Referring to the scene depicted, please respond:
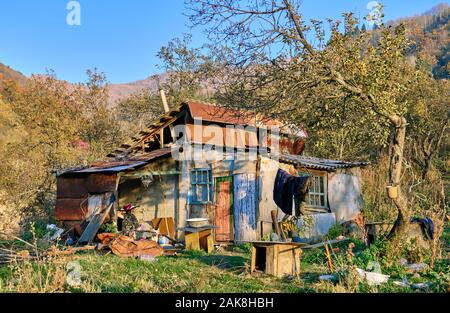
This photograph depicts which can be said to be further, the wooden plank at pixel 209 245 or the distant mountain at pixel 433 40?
the distant mountain at pixel 433 40

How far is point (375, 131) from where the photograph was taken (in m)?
10.2

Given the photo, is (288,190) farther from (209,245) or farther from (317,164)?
(317,164)

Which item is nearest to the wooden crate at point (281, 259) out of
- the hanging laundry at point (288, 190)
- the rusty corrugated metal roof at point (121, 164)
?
the hanging laundry at point (288, 190)

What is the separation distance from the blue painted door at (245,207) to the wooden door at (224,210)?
0.78ft

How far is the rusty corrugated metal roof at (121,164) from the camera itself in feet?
49.2

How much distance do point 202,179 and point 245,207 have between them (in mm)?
2006

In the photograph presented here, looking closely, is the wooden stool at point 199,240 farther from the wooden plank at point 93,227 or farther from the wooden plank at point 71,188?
the wooden plank at point 71,188

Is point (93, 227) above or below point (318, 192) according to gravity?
below

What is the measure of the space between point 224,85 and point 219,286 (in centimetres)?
460

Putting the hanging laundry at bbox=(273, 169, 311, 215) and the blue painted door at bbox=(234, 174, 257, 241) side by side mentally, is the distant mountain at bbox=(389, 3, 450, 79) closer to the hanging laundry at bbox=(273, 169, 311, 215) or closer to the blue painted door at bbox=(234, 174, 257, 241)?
the hanging laundry at bbox=(273, 169, 311, 215)

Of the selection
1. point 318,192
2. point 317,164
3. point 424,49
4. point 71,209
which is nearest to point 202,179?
point 317,164

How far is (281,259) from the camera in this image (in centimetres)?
837

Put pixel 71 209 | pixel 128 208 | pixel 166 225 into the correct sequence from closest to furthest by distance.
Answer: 1. pixel 128 208
2. pixel 166 225
3. pixel 71 209
